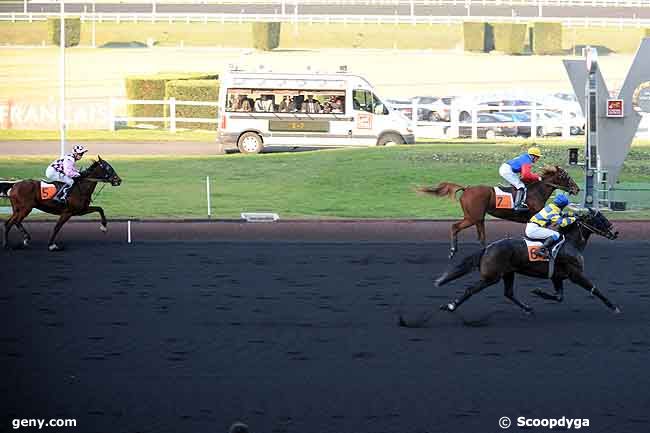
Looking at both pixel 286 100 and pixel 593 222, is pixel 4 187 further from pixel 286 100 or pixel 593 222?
pixel 286 100

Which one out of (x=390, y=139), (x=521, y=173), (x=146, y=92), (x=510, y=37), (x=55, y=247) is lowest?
(x=55, y=247)

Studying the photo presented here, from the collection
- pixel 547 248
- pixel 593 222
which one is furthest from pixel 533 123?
pixel 547 248

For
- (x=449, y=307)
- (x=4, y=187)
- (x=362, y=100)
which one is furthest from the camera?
(x=362, y=100)

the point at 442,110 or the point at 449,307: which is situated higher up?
the point at 442,110

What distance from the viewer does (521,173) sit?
20.1 meters

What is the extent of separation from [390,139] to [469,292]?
77.1 ft

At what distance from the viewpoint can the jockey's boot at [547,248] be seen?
1437 centimetres

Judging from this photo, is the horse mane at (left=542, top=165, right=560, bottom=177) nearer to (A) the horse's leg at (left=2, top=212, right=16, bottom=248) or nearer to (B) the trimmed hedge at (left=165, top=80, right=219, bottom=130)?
(A) the horse's leg at (left=2, top=212, right=16, bottom=248)

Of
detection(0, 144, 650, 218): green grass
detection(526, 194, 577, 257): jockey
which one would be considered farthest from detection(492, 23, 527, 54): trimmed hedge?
detection(526, 194, 577, 257): jockey

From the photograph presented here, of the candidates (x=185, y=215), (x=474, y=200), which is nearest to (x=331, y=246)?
(x=474, y=200)

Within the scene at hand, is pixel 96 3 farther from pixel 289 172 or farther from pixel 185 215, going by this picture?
pixel 185 215

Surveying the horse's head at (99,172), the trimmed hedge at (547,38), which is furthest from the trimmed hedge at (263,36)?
the horse's head at (99,172)

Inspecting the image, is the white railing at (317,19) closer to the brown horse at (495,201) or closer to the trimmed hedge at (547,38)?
the trimmed hedge at (547,38)

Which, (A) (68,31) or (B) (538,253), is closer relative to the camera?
(B) (538,253)
